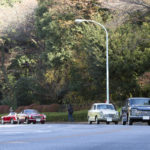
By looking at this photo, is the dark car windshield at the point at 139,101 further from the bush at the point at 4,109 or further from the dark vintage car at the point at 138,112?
the bush at the point at 4,109

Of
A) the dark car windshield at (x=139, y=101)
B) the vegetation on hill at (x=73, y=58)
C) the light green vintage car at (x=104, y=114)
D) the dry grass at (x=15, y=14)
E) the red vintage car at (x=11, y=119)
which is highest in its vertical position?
the dry grass at (x=15, y=14)

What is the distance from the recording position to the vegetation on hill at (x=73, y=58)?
4738 centimetres

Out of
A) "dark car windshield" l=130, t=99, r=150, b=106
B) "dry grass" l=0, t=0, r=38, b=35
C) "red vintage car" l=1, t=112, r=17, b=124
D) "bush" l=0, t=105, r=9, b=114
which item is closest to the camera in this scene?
"dark car windshield" l=130, t=99, r=150, b=106

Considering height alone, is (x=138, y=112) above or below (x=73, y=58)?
below

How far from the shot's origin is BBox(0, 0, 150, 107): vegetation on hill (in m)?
47.4

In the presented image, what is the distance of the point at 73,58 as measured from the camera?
178 ft

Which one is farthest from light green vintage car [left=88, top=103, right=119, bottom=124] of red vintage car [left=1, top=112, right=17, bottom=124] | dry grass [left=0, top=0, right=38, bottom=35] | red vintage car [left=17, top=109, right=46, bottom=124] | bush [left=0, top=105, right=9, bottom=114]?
bush [left=0, top=105, right=9, bottom=114]

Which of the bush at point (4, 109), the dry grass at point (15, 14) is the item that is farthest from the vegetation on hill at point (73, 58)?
the dry grass at point (15, 14)

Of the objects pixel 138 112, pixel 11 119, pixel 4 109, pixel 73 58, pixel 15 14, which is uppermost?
pixel 15 14

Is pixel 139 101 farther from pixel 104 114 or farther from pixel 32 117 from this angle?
pixel 32 117

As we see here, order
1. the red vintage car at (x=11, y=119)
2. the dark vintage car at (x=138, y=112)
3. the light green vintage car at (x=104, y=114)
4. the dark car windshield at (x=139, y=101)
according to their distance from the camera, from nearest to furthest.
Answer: the dark vintage car at (x=138, y=112)
the dark car windshield at (x=139, y=101)
the light green vintage car at (x=104, y=114)
the red vintage car at (x=11, y=119)

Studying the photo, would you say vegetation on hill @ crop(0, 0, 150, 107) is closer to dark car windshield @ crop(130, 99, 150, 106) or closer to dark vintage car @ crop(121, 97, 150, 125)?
dark car windshield @ crop(130, 99, 150, 106)

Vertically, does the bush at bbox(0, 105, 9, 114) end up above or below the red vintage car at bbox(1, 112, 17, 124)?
above

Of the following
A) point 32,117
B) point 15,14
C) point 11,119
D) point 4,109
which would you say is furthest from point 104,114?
point 4,109
